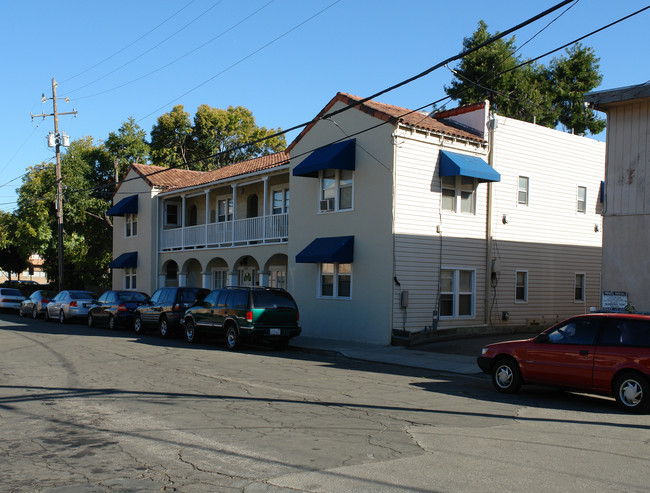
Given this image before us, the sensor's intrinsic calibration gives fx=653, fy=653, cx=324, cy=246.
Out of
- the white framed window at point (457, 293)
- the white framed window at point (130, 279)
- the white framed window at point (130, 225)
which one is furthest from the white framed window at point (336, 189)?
the white framed window at point (130, 279)

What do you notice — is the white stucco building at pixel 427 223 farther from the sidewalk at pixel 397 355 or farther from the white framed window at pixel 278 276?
the sidewalk at pixel 397 355

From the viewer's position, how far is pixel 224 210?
31.7 m

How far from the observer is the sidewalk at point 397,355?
15.1 m

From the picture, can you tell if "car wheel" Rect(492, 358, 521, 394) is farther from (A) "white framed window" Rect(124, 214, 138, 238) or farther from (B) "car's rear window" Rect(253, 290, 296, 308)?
(A) "white framed window" Rect(124, 214, 138, 238)

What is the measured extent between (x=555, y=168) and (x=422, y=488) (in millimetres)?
20292

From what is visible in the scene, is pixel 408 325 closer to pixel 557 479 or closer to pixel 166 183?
pixel 557 479

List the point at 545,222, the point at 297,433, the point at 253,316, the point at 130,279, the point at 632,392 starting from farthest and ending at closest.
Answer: the point at 130,279 < the point at 545,222 < the point at 253,316 < the point at 632,392 < the point at 297,433

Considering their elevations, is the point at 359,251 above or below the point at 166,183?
below

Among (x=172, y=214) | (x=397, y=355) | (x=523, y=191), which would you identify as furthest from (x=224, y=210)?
(x=397, y=355)

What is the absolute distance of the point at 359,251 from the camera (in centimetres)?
2062

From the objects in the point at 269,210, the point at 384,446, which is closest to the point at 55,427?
the point at 384,446

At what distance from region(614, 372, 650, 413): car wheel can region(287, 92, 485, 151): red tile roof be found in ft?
36.9

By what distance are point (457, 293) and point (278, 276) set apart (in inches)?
366

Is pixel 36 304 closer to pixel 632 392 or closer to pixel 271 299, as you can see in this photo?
pixel 271 299
